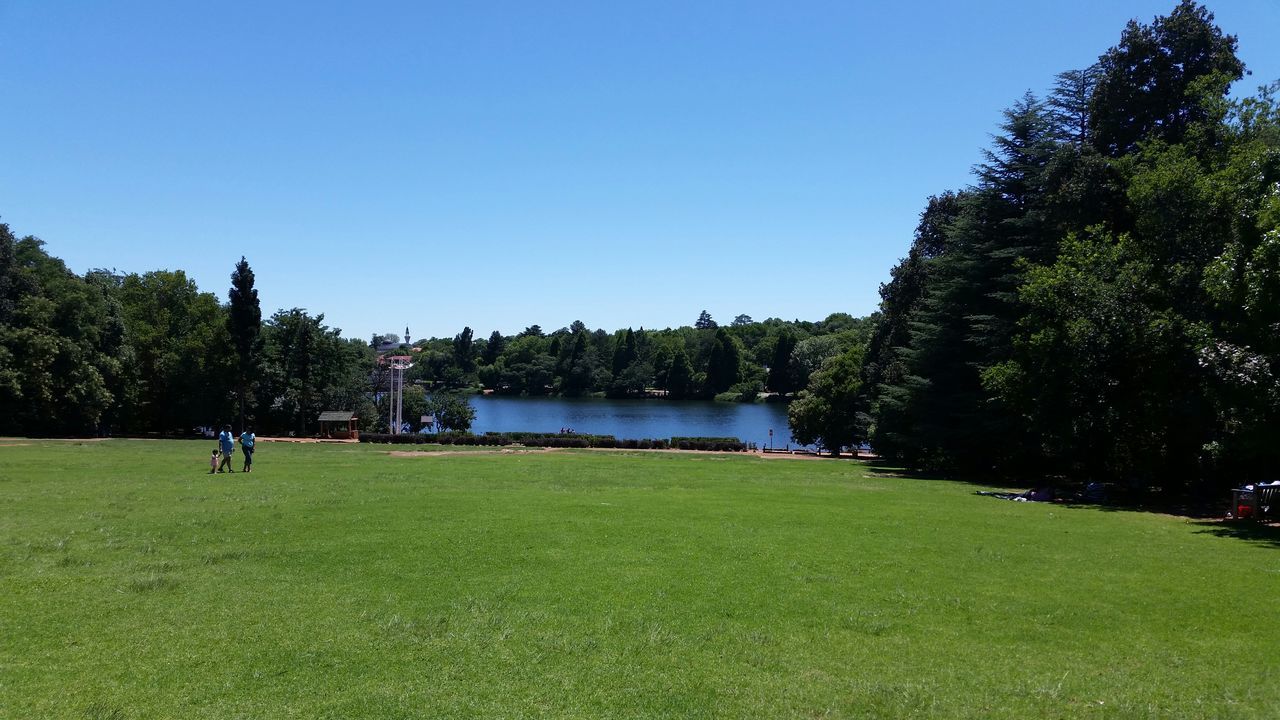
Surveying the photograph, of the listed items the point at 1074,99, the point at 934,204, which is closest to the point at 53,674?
the point at 1074,99

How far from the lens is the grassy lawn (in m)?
7.99

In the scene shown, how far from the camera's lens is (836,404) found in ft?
188

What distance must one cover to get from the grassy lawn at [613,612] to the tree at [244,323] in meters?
46.1

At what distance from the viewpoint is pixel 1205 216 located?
25984 mm

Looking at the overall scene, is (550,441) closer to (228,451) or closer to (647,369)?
(228,451)

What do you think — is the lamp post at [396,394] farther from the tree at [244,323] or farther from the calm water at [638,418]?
the calm water at [638,418]

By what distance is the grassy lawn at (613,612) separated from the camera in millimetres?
7992

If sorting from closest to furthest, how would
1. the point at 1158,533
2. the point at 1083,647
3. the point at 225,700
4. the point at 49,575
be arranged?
the point at 225,700, the point at 1083,647, the point at 49,575, the point at 1158,533

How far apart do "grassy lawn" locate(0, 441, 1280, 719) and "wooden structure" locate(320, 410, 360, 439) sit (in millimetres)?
45405

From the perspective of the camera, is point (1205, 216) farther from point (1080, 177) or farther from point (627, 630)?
point (627, 630)

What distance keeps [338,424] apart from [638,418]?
191ft

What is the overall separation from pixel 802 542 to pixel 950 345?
86.2ft

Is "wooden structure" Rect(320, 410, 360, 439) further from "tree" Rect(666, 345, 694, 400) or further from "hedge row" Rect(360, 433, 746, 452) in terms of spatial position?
"tree" Rect(666, 345, 694, 400)

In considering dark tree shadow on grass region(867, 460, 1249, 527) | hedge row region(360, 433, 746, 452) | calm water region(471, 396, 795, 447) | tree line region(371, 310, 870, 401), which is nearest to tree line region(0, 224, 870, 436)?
hedge row region(360, 433, 746, 452)
